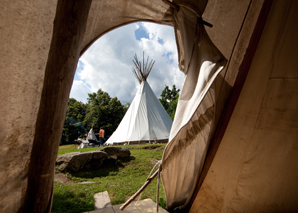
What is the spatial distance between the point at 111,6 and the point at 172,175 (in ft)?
5.84

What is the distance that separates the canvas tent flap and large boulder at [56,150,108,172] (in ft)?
8.98

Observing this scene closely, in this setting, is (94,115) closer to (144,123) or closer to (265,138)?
(144,123)

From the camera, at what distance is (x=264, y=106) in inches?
49.3

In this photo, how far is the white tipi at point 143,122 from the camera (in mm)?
7906

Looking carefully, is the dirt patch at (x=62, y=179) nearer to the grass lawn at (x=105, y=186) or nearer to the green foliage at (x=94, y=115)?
the grass lawn at (x=105, y=186)

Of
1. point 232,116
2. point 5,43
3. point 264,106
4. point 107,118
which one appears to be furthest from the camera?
point 107,118

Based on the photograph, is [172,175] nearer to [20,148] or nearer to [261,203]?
[261,203]

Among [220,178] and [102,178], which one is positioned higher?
[220,178]

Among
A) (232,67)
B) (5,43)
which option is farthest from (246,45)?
(5,43)

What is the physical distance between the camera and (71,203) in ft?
6.54

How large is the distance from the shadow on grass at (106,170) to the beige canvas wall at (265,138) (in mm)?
2748

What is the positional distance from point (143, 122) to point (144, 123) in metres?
Result: 0.09

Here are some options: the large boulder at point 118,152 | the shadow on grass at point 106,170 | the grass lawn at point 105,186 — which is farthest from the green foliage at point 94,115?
the grass lawn at point 105,186

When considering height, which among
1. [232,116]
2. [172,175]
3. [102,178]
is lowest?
[102,178]
